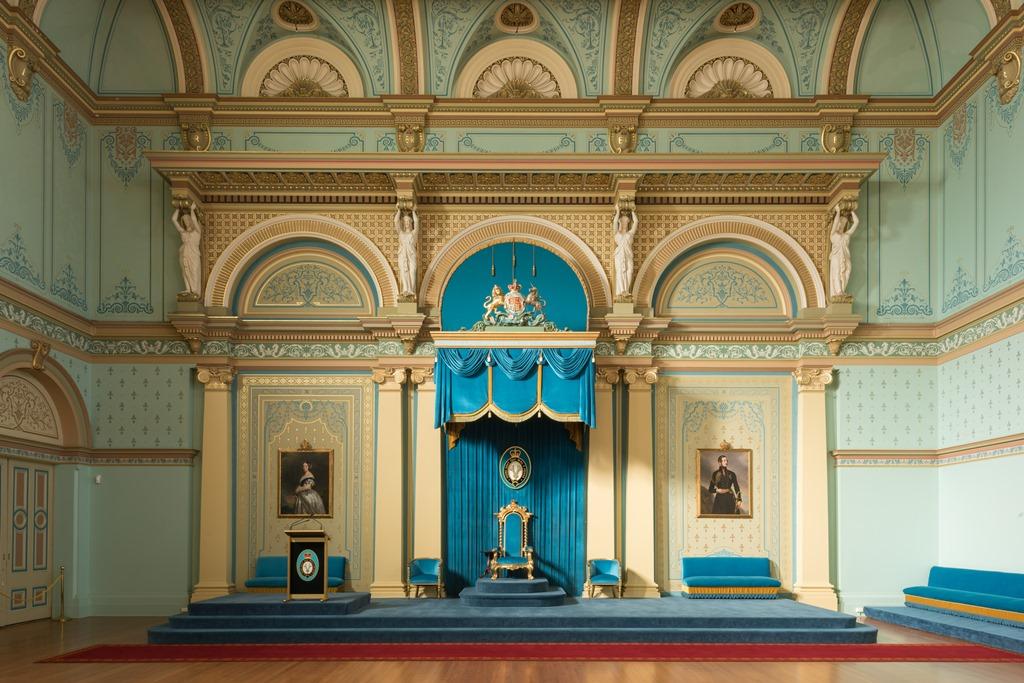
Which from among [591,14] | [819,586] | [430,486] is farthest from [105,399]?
[819,586]

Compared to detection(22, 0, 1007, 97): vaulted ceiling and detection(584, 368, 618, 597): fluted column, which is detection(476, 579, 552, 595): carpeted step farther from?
detection(22, 0, 1007, 97): vaulted ceiling

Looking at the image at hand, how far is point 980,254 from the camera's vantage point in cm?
1477

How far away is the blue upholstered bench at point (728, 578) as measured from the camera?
15.3m

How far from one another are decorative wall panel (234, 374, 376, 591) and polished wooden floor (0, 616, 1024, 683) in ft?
15.0

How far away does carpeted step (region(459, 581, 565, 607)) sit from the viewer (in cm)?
1400

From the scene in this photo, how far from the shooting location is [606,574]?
51.2 ft

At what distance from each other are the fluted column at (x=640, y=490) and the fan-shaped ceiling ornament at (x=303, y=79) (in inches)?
282

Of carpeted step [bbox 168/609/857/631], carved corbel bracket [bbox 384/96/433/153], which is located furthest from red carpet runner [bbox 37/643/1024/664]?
carved corbel bracket [bbox 384/96/433/153]

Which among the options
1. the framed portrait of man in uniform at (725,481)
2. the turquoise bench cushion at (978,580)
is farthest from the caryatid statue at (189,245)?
the turquoise bench cushion at (978,580)

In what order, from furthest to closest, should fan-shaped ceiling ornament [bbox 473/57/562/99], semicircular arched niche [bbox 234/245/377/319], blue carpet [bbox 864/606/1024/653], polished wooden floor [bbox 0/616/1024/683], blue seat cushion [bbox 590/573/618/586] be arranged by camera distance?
fan-shaped ceiling ornament [bbox 473/57/562/99], semicircular arched niche [bbox 234/245/377/319], blue seat cushion [bbox 590/573/618/586], blue carpet [bbox 864/606/1024/653], polished wooden floor [bbox 0/616/1024/683]

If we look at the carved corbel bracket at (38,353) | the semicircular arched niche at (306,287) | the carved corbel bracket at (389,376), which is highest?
the semicircular arched niche at (306,287)

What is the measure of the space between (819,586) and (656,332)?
489 centimetres

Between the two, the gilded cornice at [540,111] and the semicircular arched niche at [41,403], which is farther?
the gilded cornice at [540,111]

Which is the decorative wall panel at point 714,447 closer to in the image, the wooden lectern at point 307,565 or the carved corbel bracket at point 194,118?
the wooden lectern at point 307,565
